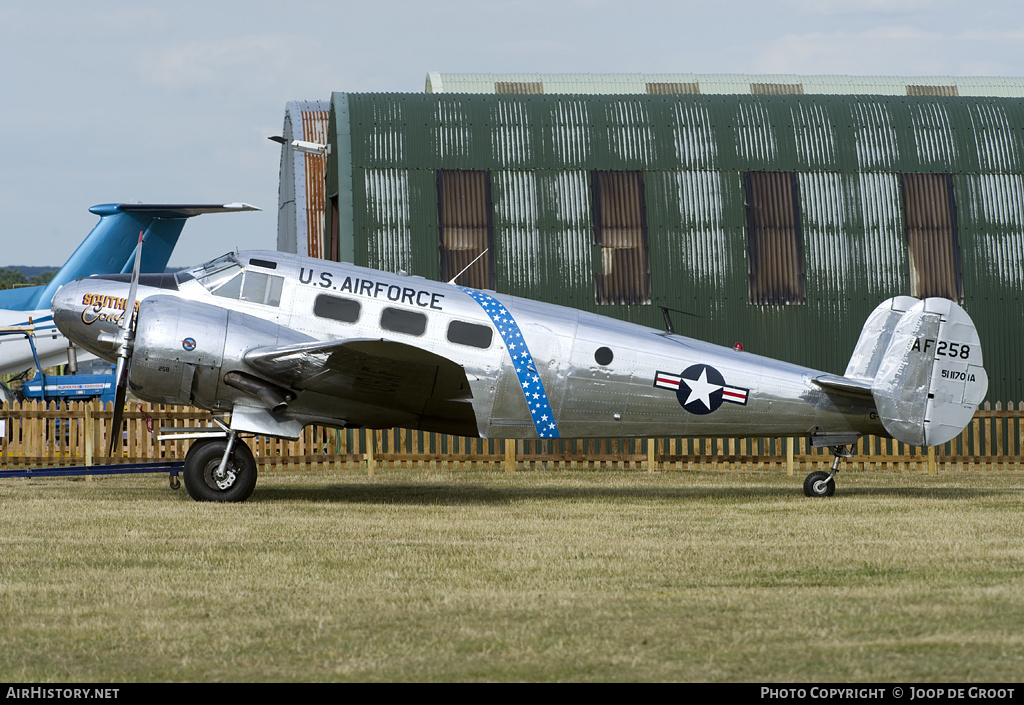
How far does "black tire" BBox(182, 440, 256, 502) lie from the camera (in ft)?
53.3

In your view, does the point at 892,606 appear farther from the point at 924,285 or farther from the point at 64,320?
the point at 924,285

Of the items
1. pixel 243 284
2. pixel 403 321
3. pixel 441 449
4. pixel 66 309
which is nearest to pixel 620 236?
pixel 441 449

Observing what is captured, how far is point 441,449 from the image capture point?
23.9 m

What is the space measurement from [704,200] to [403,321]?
11757 mm

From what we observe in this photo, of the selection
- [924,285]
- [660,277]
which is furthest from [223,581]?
[924,285]

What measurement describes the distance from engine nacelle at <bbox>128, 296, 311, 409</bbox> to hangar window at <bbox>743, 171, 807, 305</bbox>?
13063 mm

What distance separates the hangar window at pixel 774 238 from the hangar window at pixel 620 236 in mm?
2362

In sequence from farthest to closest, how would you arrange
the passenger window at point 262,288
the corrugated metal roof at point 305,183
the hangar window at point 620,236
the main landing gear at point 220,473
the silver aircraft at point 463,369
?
the corrugated metal roof at point 305,183, the hangar window at point 620,236, the passenger window at point 262,288, the main landing gear at point 220,473, the silver aircraft at point 463,369

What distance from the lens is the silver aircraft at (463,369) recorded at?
16.0 m

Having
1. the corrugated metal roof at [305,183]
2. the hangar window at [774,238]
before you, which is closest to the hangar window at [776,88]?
the corrugated metal roof at [305,183]

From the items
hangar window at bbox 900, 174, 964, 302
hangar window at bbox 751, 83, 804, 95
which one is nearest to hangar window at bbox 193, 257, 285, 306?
hangar window at bbox 900, 174, 964, 302

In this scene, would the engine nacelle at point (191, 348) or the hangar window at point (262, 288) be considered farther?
the hangar window at point (262, 288)

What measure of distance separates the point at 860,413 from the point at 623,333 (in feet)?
11.8

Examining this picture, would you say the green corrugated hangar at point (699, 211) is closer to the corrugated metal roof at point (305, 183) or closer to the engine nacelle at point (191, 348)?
the engine nacelle at point (191, 348)
